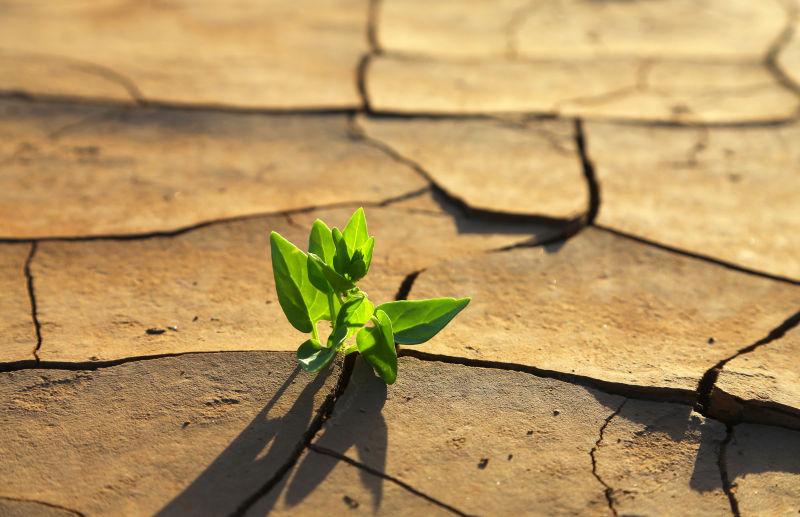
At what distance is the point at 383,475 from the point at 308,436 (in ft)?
0.53

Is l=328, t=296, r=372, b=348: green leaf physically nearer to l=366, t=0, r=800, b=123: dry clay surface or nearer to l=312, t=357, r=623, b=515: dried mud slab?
l=312, t=357, r=623, b=515: dried mud slab

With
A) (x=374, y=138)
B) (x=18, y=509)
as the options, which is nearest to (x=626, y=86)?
(x=374, y=138)

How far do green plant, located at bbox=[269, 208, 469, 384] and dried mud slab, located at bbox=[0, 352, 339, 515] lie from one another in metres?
0.09

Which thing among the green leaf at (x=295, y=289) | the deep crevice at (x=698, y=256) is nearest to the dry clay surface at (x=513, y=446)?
the green leaf at (x=295, y=289)

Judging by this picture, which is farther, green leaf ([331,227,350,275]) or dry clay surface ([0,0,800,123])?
dry clay surface ([0,0,800,123])

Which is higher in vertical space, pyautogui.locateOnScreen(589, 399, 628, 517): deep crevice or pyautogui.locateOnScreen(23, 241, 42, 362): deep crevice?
pyautogui.locateOnScreen(589, 399, 628, 517): deep crevice

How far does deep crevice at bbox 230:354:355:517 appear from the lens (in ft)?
4.81

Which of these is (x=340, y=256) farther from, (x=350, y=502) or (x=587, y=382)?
(x=587, y=382)

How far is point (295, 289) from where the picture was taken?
1.71m

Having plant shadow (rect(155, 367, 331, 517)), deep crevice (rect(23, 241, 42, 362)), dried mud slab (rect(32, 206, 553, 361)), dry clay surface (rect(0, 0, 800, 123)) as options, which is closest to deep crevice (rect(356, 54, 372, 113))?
dry clay surface (rect(0, 0, 800, 123))

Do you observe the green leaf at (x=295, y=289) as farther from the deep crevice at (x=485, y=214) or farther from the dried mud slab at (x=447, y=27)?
the dried mud slab at (x=447, y=27)

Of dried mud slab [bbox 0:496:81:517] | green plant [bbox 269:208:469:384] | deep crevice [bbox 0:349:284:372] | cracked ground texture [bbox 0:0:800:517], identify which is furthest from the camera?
deep crevice [bbox 0:349:284:372]

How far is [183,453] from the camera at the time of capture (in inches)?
61.3

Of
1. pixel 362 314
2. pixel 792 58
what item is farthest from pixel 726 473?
pixel 792 58
